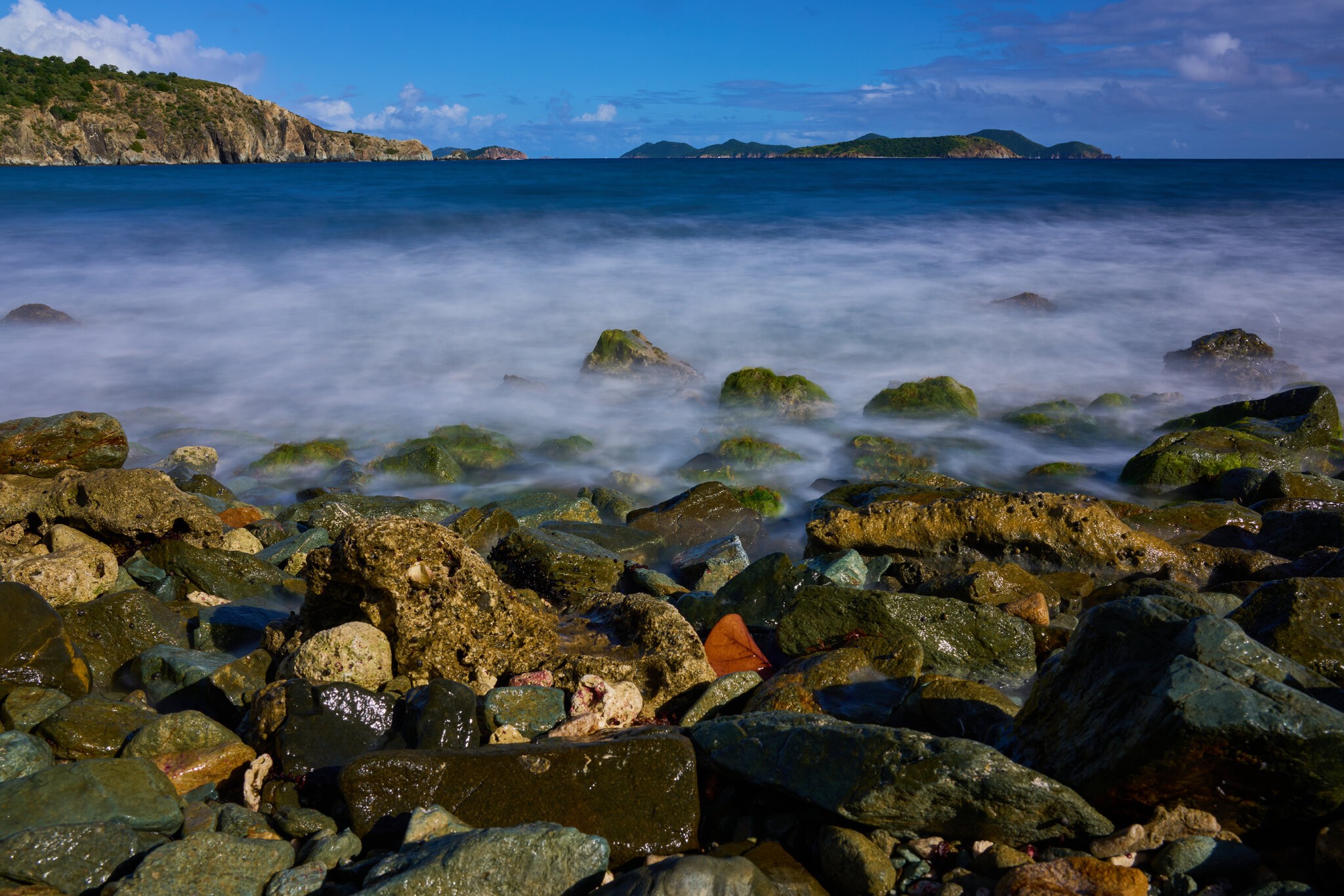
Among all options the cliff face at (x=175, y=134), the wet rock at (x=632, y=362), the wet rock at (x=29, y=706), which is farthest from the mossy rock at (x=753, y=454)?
the cliff face at (x=175, y=134)

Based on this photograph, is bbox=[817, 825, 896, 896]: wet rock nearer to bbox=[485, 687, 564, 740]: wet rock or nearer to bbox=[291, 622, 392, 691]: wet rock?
bbox=[485, 687, 564, 740]: wet rock

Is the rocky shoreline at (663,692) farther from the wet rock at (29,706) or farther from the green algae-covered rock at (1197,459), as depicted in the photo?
the green algae-covered rock at (1197,459)

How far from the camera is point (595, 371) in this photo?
1152 cm

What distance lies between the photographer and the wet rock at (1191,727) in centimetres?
237

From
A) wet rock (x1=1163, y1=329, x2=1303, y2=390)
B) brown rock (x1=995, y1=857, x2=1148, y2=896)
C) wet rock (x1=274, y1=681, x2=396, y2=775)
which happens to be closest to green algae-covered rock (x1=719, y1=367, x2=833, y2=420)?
wet rock (x1=1163, y1=329, x2=1303, y2=390)

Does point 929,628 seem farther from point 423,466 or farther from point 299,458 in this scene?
point 299,458

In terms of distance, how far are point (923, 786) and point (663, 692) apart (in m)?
1.45

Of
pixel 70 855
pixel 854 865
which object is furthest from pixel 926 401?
pixel 70 855

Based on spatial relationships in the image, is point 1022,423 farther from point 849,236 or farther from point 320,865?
point 849,236

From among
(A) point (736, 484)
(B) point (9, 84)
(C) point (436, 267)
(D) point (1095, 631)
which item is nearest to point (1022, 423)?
(A) point (736, 484)

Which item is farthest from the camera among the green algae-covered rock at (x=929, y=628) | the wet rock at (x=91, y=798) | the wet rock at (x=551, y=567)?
the wet rock at (x=551, y=567)

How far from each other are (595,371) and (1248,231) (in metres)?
22.9

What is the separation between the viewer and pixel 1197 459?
7.50 m

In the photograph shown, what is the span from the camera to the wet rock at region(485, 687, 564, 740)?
10.9ft
